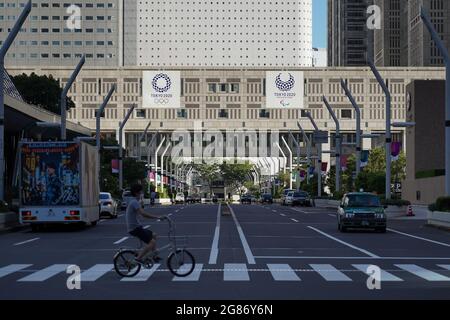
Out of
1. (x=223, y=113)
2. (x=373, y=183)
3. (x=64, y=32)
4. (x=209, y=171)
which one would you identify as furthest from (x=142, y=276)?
(x=64, y=32)

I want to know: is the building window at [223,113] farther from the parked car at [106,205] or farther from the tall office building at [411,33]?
the parked car at [106,205]

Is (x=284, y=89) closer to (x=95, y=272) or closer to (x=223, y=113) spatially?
(x=223, y=113)

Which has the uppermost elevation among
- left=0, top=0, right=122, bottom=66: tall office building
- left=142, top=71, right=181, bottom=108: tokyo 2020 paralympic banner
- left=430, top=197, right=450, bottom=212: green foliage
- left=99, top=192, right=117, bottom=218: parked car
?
left=0, top=0, right=122, bottom=66: tall office building

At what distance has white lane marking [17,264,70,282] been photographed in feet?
52.2

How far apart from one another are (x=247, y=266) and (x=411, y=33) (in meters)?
172

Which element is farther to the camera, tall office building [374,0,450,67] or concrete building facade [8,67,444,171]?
tall office building [374,0,450,67]

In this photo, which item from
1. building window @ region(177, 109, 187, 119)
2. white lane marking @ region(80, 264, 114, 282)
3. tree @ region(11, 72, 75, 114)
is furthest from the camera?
building window @ region(177, 109, 187, 119)

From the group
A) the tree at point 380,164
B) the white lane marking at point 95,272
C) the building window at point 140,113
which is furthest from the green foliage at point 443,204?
the building window at point 140,113

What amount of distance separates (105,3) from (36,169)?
515ft

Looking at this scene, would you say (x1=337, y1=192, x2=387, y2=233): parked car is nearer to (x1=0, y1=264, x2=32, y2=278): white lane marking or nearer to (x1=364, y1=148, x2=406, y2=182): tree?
(x1=0, y1=264, x2=32, y2=278): white lane marking

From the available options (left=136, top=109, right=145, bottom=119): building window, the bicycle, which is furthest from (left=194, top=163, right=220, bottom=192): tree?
the bicycle

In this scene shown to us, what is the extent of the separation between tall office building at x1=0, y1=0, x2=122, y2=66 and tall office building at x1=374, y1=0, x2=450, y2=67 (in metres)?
64.9

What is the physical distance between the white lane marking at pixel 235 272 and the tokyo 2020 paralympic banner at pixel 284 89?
390ft
